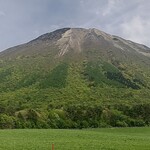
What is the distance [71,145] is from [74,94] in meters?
127

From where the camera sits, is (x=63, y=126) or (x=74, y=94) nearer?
(x=63, y=126)

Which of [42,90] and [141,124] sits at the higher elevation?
[42,90]

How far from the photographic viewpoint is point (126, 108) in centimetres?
12175

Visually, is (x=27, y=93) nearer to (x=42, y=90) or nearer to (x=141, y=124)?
(x=42, y=90)

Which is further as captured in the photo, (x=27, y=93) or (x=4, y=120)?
(x=27, y=93)

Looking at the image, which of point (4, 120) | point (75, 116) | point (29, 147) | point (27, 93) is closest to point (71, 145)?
point (29, 147)

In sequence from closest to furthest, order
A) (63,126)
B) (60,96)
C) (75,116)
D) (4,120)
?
Result: (4,120), (63,126), (75,116), (60,96)

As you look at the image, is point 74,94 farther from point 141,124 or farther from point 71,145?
point 71,145

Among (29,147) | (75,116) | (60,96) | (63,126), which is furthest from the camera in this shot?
(60,96)

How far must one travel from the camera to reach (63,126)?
3974 inches

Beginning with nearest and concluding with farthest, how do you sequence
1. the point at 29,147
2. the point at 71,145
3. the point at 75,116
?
the point at 29,147, the point at 71,145, the point at 75,116

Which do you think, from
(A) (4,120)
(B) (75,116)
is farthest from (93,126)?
(A) (4,120)

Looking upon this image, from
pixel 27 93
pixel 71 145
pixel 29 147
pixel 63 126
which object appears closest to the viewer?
pixel 29 147

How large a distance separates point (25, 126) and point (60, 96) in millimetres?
67068
